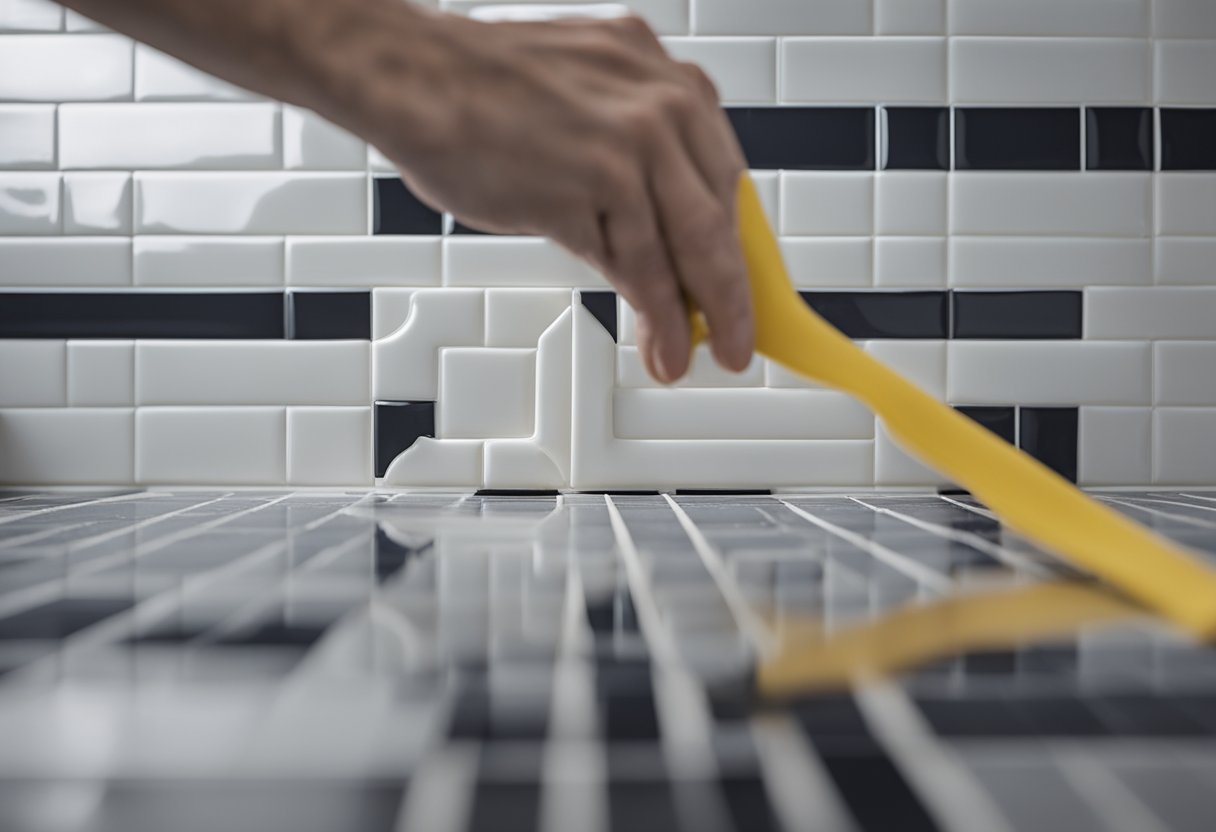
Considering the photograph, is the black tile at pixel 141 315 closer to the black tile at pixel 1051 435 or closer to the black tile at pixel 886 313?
the black tile at pixel 886 313

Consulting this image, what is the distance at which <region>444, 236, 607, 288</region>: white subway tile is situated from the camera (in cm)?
108

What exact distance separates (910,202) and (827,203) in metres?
0.10

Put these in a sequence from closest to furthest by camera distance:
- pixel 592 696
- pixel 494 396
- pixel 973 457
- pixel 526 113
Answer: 1. pixel 592 696
2. pixel 526 113
3. pixel 973 457
4. pixel 494 396

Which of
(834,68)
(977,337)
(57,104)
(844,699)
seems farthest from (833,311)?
(57,104)

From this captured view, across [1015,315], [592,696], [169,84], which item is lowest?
[592,696]

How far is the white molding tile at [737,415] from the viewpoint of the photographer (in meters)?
1.07

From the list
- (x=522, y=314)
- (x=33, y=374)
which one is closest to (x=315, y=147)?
(x=522, y=314)

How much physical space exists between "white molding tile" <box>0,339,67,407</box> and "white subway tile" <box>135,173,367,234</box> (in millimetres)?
194

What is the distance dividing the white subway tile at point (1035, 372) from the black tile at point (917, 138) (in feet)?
0.73

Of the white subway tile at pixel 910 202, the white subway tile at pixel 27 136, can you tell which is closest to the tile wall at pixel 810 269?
the white subway tile at pixel 910 202

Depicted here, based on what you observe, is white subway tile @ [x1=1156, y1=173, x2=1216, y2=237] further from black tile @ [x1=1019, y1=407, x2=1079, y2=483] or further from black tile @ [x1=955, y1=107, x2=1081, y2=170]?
black tile @ [x1=1019, y1=407, x2=1079, y2=483]

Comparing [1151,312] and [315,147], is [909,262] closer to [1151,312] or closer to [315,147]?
[1151,312]

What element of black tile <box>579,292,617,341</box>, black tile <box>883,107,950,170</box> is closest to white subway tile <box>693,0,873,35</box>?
black tile <box>883,107,950,170</box>

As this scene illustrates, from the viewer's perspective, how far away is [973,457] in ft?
1.72
